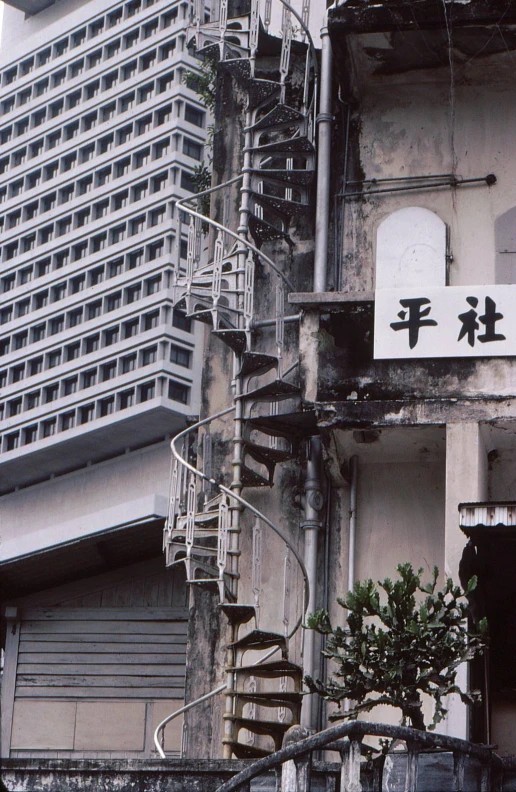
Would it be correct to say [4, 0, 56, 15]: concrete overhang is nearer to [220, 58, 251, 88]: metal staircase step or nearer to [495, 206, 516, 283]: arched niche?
[220, 58, 251, 88]: metal staircase step

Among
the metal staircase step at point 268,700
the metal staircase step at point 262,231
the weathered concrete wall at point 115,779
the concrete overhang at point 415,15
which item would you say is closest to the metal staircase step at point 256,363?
the metal staircase step at point 262,231

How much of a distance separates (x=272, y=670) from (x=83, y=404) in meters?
5.91

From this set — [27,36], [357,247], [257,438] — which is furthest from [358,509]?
[27,36]

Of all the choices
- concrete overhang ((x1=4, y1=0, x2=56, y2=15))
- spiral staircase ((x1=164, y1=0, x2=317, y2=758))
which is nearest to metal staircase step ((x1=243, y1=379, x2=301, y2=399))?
spiral staircase ((x1=164, y1=0, x2=317, y2=758))

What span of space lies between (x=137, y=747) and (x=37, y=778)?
24.8 feet

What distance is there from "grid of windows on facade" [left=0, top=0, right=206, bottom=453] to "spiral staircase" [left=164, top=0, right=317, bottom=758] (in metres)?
1.64

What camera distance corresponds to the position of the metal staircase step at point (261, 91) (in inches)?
693

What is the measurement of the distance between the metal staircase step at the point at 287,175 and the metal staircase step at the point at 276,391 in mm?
2594

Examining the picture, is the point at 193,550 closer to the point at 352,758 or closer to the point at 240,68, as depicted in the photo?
the point at 240,68

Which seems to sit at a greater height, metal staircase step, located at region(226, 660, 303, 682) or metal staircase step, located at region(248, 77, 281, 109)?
metal staircase step, located at region(248, 77, 281, 109)

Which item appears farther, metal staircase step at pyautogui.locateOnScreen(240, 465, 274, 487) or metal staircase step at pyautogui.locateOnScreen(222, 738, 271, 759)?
metal staircase step at pyautogui.locateOnScreen(240, 465, 274, 487)

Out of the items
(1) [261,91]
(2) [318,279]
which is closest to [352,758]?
(2) [318,279]

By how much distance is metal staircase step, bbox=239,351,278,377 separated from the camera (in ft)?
53.1

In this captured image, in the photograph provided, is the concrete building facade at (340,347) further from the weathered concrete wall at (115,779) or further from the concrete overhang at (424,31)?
the weathered concrete wall at (115,779)
